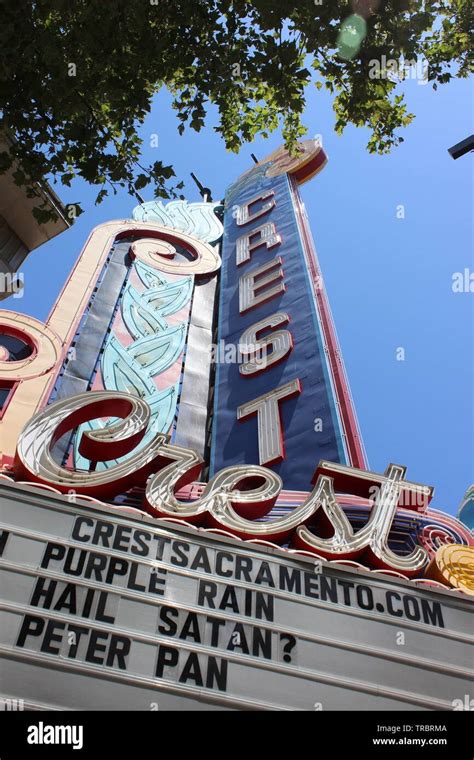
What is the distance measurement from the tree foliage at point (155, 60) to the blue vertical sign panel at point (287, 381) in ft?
13.4

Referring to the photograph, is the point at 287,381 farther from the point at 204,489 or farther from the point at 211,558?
the point at 211,558

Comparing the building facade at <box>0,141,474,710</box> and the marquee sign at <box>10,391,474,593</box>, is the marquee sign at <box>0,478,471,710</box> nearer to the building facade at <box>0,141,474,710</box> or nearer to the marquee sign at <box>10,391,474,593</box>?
the building facade at <box>0,141,474,710</box>

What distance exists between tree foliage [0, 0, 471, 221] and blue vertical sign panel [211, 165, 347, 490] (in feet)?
13.4

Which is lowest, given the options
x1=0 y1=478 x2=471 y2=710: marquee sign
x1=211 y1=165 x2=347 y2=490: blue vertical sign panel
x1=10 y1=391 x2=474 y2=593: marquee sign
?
x1=0 y1=478 x2=471 y2=710: marquee sign

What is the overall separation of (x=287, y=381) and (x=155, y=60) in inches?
214

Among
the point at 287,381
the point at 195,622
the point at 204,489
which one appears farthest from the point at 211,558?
the point at 287,381

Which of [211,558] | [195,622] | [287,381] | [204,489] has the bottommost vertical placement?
[195,622]

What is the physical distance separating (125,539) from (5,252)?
5.49 meters

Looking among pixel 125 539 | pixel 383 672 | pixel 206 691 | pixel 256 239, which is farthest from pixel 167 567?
pixel 256 239

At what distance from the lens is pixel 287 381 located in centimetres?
1088

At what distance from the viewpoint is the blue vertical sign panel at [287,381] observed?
930 centimetres

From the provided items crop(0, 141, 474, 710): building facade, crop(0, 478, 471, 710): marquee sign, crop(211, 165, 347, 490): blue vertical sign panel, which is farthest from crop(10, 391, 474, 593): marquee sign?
crop(211, 165, 347, 490): blue vertical sign panel

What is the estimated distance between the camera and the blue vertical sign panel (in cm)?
930
